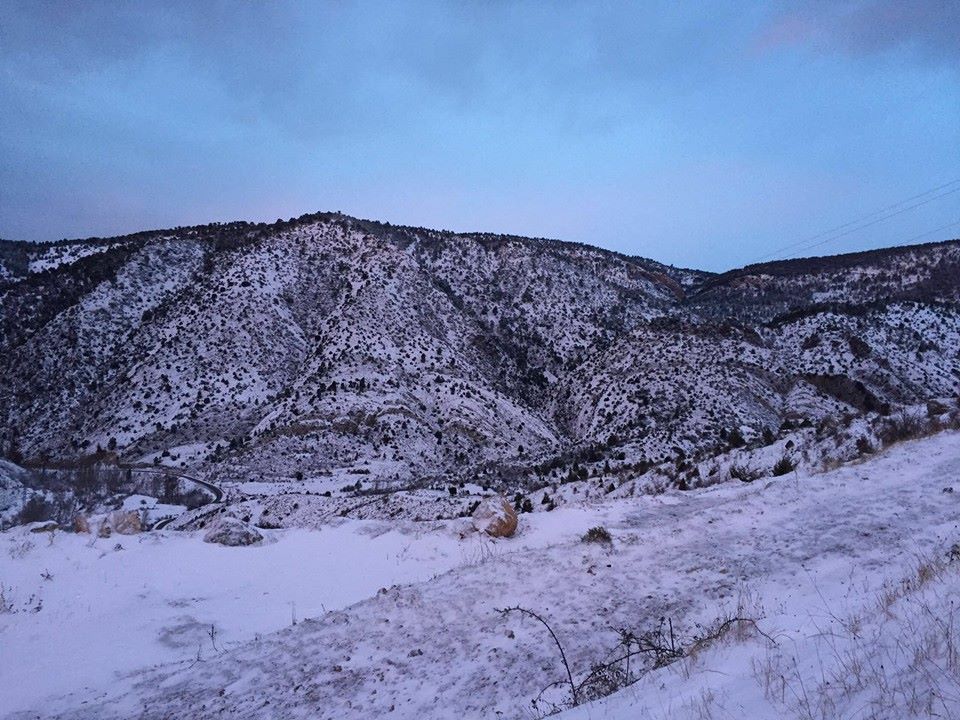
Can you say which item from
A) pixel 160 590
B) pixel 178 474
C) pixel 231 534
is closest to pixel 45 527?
pixel 231 534

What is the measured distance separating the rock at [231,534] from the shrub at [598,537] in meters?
7.36

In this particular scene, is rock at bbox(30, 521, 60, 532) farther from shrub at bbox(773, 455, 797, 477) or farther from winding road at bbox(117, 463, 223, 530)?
shrub at bbox(773, 455, 797, 477)

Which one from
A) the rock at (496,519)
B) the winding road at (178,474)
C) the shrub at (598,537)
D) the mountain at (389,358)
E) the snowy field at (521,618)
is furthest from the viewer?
the mountain at (389,358)

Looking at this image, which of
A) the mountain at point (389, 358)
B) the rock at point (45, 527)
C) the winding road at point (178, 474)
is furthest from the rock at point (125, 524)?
the mountain at point (389, 358)

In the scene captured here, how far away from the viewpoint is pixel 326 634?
785cm

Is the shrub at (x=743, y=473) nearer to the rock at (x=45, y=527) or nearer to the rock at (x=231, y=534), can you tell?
the rock at (x=231, y=534)

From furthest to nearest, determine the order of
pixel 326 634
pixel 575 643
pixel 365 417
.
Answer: pixel 365 417 < pixel 326 634 < pixel 575 643

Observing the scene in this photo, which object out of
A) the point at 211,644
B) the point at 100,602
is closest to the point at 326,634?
the point at 211,644

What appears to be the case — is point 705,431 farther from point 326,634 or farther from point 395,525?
point 326,634

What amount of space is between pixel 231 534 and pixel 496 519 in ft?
18.8

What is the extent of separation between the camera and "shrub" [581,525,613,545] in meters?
10.1

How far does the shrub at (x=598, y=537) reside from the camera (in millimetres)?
10120

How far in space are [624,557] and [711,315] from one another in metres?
59.6

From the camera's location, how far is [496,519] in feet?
41.0
